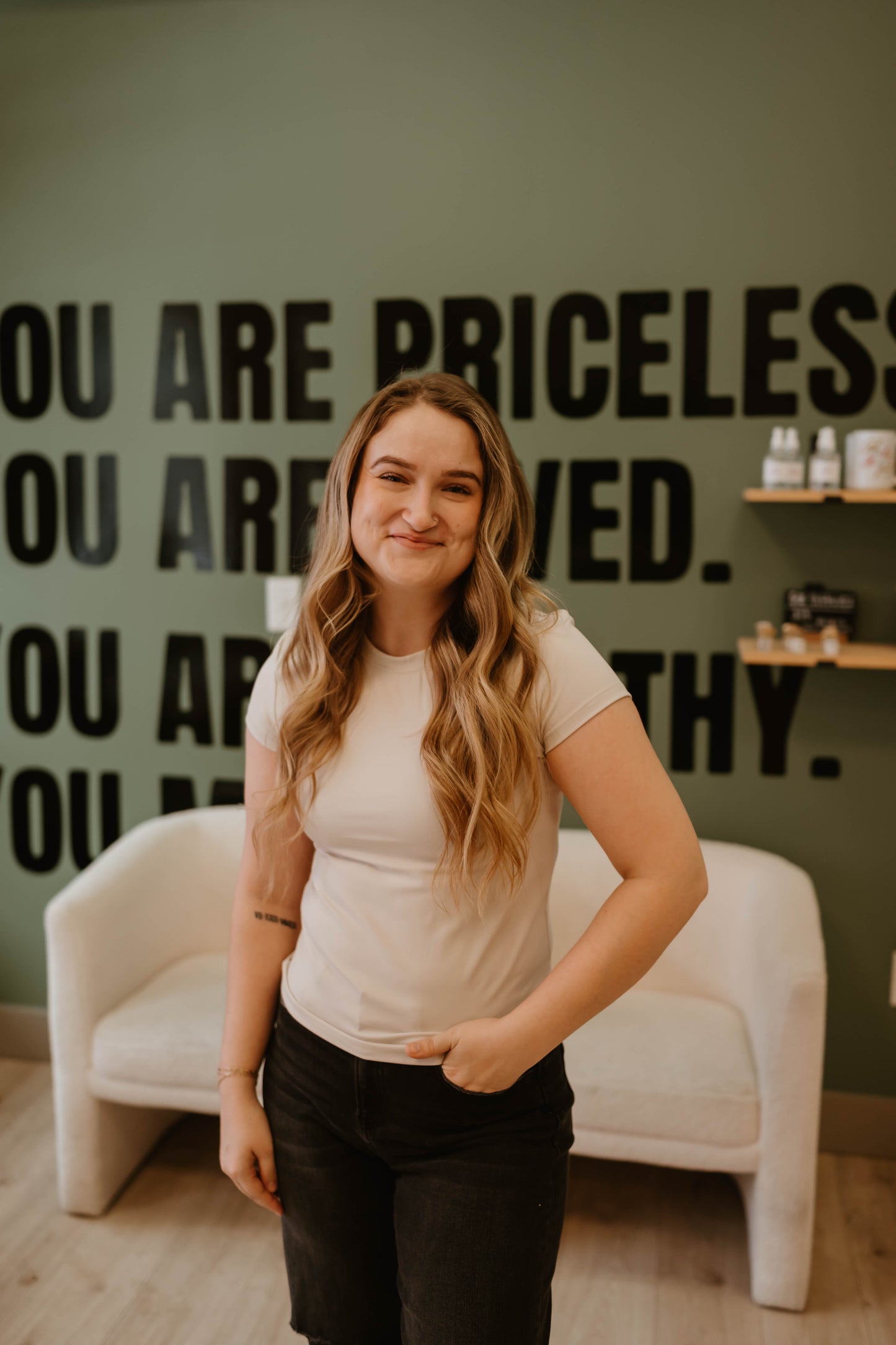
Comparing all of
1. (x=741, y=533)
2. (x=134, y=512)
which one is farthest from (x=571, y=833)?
(x=134, y=512)

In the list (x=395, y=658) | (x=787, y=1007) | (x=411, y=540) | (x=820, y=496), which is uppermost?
(x=820, y=496)

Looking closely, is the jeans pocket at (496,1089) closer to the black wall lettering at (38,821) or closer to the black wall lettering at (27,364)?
the black wall lettering at (38,821)

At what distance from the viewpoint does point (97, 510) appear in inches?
104

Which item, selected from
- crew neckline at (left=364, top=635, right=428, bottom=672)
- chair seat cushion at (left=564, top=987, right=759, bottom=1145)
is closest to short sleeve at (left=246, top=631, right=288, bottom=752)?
crew neckline at (left=364, top=635, right=428, bottom=672)

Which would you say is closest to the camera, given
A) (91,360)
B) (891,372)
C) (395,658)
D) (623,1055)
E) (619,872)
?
(619,872)

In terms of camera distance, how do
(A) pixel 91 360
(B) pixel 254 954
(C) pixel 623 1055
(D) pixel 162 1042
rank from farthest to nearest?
(A) pixel 91 360 → (D) pixel 162 1042 → (C) pixel 623 1055 → (B) pixel 254 954

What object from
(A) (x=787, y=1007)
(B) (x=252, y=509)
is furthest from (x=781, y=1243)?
(B) (x=252, y=509)

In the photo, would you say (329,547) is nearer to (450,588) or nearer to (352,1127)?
(450,588)

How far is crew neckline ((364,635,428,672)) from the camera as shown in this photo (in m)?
1.08

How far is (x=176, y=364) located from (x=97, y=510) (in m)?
0.45

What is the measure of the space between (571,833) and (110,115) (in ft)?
7.05

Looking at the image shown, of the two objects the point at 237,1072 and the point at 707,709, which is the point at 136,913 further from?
the point at 707,709

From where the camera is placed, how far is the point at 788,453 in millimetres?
2201

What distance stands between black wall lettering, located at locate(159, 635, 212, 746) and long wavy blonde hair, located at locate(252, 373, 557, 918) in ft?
5.09
